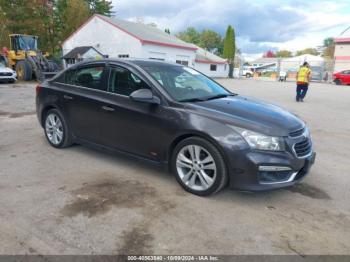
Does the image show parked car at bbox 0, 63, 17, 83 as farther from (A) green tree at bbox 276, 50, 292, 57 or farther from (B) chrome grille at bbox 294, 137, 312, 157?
(A) green tree at bbox 276, 50, 292, 57

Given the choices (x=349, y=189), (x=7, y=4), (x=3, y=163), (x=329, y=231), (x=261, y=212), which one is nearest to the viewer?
(x=329, y=231)

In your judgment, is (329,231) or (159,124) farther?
(159,124)

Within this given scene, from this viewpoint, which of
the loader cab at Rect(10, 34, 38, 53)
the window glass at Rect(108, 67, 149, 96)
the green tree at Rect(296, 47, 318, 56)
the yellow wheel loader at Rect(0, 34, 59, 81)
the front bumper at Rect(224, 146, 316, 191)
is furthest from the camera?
the green tree at Rect(296, 47, 318, 56)

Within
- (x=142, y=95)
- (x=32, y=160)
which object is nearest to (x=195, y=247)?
(x=142, y=95)

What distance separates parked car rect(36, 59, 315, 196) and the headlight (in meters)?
0.01

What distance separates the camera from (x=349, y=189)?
14.5 ft

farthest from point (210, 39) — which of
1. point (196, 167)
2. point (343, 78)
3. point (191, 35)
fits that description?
point (196, 167)

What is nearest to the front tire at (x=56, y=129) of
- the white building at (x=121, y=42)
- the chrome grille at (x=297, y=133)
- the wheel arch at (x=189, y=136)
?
the wheel arch at (x=189, y=136)

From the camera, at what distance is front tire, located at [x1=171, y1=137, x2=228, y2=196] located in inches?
148

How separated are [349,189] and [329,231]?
4.47ft

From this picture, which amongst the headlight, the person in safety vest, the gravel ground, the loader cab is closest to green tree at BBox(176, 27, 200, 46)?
the loader cab

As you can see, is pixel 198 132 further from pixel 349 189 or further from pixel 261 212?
pixel 349 189

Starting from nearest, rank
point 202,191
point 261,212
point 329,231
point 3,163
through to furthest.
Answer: point 329,231 < point 261,212 < point 202,191 < point 3,163

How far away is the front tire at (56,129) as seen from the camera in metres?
5.52
